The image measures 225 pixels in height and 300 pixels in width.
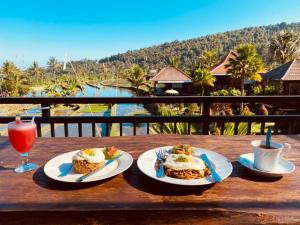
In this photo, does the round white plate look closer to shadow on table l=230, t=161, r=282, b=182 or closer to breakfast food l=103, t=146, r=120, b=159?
breakfast food l=103, t=146, r=120, b=159

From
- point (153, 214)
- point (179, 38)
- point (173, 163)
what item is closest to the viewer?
point (153, 214)

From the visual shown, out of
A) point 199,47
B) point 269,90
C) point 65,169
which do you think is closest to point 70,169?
point 65,169

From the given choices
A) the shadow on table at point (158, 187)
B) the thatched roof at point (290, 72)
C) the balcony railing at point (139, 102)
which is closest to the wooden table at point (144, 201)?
the shadow on table at point (158, 187)

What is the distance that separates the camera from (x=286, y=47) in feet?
87.1

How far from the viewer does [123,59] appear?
1650 inches

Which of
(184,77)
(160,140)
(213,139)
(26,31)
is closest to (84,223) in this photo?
(160,140)

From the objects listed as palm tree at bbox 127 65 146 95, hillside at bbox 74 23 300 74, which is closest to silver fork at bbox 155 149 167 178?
palm tree at bbox 127 65 146 95

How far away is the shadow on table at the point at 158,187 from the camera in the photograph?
2.51 ft

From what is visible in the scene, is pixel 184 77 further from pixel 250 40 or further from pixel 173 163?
pixel 250 40

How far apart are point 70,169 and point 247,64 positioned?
64.1 feet

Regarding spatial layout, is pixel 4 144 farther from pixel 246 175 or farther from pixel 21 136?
pixel 246 175

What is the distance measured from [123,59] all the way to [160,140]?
42003 millimetres

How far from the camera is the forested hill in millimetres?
43062

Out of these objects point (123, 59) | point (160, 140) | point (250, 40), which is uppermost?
point (250, 40)
